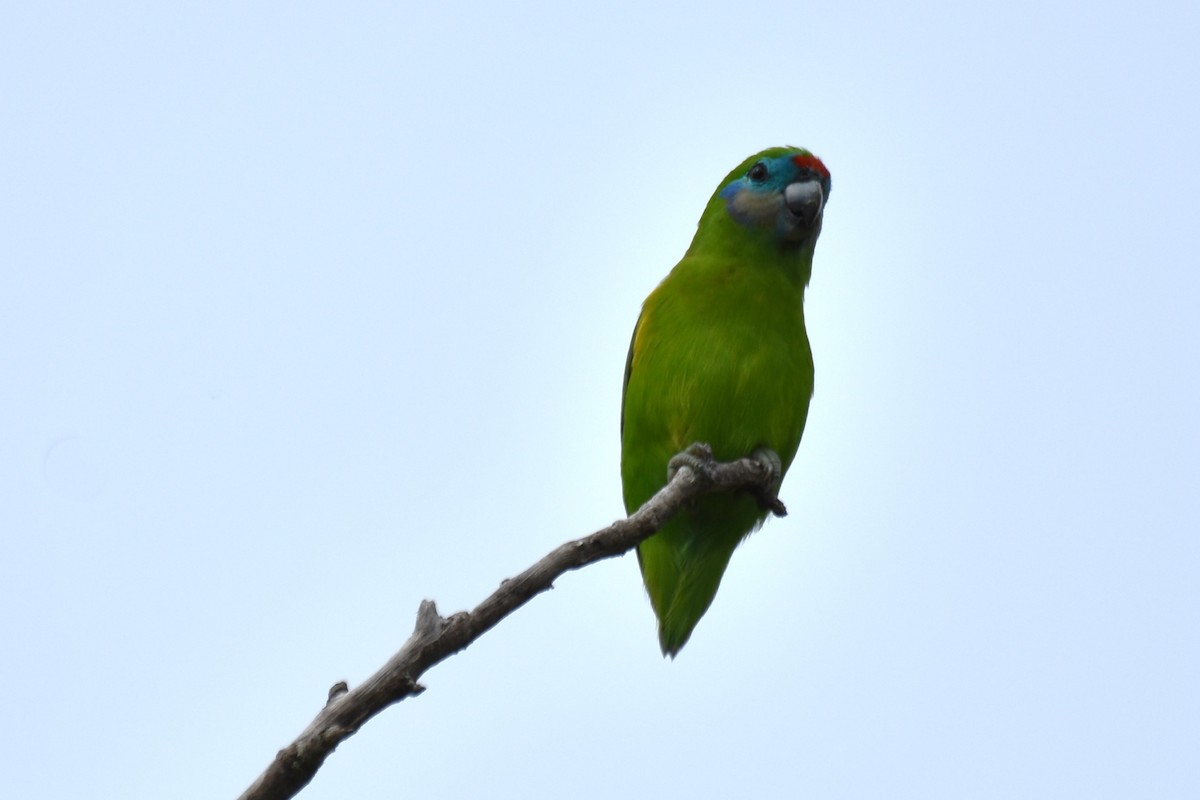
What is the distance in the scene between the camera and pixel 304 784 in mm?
3014

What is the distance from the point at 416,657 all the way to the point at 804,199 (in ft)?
13.3

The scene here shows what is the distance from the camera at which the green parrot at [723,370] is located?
19.3ft

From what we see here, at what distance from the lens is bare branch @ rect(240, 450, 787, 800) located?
2.99 meters

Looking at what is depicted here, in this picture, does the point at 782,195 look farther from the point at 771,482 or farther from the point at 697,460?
the point at 697,460

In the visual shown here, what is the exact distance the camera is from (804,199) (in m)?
6.61

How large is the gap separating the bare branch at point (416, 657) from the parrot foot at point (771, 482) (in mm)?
1712

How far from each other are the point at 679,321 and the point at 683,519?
0.97 meters

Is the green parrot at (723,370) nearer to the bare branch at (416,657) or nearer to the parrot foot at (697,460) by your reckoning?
the parrot foot at (697,460)

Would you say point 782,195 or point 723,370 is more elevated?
point 782,195

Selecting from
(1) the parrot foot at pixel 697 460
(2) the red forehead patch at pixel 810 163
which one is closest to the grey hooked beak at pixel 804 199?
(2) the red forehead patch at pixel 810 163

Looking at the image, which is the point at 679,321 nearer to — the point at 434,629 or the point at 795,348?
the point at 795,348

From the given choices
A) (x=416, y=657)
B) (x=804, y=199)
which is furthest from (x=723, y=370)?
(x=416, y=657)

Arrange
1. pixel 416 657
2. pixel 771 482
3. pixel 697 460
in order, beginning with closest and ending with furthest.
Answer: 1. pixel 416 657
2. pixel 697 460
3. pixel 771 482

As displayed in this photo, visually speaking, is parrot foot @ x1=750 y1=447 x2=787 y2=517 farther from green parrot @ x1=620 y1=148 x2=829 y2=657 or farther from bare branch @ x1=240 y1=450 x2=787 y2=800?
bare branch @ x1=240 y1=450 x2=787 y2=800
